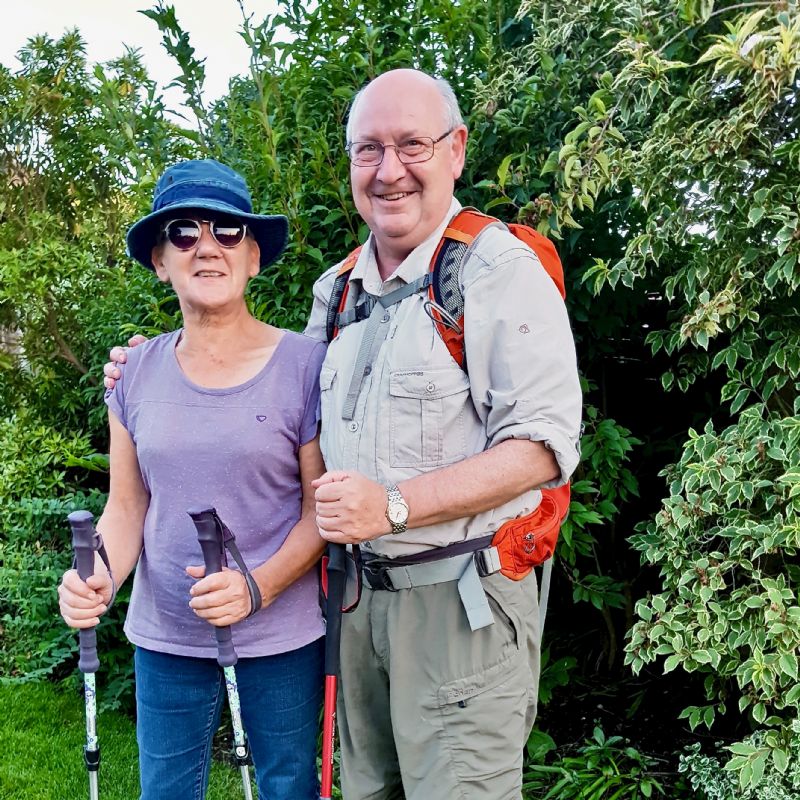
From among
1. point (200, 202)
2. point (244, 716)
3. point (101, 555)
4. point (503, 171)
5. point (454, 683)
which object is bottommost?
point (244, 716)

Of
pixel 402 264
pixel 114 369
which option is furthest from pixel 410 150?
pixel 114 369

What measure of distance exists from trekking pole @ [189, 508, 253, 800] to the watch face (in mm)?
405

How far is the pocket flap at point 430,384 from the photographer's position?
195 cm

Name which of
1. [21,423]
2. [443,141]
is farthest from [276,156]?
[21,423]

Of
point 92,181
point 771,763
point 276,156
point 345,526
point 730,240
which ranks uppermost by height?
point 92,181

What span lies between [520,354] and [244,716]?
1.23 metres

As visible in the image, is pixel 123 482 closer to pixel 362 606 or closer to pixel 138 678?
pixel 138 678

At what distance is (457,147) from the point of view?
2.23m

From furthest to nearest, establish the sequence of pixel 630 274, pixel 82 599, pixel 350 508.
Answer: pixel 630 274 < pixel 82 599 < pixel 350 508

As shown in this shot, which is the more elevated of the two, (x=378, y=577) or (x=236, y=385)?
(x=236, y=385)

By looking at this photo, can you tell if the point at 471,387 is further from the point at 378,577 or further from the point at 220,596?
the point at 220,596

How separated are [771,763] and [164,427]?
2.34m

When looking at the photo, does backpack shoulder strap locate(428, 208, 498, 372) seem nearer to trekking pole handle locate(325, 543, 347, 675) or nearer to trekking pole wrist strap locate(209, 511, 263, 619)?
trekking pole handle locate(325, 543, 347, 675)

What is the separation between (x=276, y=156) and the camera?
3.35 metres
